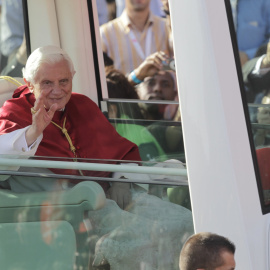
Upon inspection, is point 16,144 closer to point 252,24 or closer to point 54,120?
point 54,120

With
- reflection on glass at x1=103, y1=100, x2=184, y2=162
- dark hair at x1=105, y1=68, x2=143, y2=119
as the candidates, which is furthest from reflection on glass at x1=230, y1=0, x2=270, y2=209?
dark hair at x1=105, y1=68, x2=143, y2=119

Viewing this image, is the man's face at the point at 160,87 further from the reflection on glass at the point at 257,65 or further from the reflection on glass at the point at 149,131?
the reflection on glass at the point at 257,65

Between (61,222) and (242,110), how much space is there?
74 centimetres

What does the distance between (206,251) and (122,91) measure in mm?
2740

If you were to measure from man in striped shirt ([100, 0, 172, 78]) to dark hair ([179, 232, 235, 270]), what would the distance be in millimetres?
3996

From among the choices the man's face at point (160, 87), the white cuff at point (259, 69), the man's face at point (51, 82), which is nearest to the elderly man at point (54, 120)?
the man's face at point (51, 82)

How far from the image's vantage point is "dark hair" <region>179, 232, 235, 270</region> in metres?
2.36

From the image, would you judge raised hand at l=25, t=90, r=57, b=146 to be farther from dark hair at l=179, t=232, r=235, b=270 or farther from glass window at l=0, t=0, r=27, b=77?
glass window at l=0, t=0, r=27, b=77

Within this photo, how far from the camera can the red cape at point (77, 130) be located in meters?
3.60

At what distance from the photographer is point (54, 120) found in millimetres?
3811

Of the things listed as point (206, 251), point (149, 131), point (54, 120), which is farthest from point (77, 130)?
point (206, 251)

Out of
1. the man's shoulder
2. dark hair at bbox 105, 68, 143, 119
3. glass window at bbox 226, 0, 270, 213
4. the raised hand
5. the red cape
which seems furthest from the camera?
the man's shoulder

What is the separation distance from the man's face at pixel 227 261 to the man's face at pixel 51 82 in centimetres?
149

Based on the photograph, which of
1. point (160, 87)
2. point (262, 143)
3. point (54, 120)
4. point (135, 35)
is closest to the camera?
point (262, 143)
